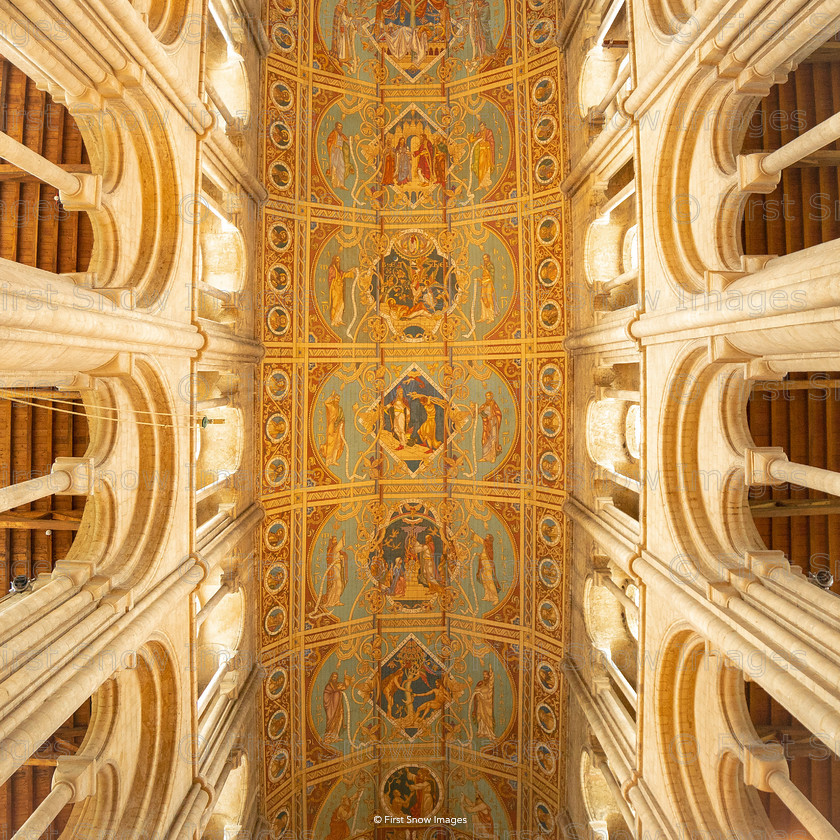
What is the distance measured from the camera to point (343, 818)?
528 inches

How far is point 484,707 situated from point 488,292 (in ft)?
29.1

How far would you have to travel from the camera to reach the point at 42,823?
5973 mm

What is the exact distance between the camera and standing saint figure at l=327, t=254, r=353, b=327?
44.2 feet

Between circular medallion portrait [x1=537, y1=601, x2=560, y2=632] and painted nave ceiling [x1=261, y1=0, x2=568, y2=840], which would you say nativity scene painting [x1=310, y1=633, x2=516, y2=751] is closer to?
painted nave ceiling [x1=261, y1=0, x2=568, y2=840]

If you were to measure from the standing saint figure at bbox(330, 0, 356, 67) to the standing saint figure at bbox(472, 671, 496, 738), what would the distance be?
1348 cm

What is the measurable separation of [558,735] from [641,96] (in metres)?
11.1

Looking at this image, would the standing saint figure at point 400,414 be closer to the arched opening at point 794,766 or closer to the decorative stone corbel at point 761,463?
the arched opening at point 794,766

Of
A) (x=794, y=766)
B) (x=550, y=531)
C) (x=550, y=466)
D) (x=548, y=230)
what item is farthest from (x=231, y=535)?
(x=794, y=766)

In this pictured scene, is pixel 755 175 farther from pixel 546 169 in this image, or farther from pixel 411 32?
pixel 411 32

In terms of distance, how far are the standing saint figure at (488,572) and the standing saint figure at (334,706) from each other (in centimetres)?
360

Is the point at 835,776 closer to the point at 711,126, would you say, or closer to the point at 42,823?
the point at 711,126

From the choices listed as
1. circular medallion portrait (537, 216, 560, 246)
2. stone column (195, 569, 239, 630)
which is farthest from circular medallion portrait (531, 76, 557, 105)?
stone column (195, 569, 239, 630)

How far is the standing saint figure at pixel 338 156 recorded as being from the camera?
1341 cm

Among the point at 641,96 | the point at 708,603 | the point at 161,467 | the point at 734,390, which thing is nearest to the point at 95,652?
the point at 161,467
